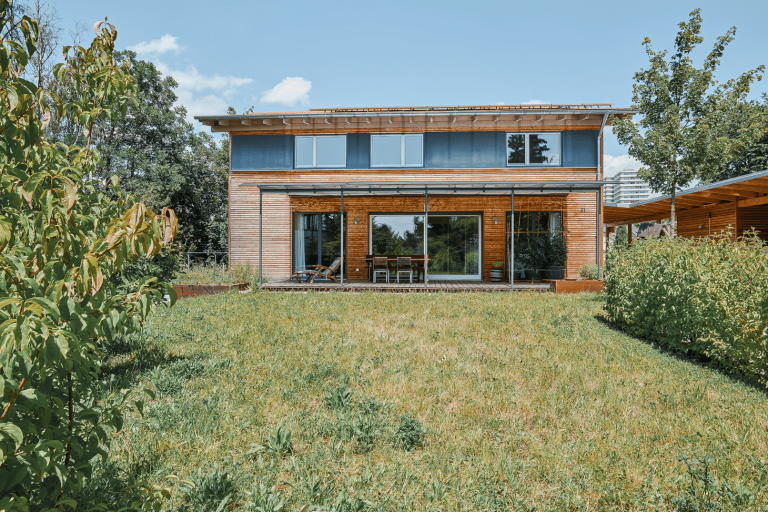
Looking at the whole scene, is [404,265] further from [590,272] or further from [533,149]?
[533,149]

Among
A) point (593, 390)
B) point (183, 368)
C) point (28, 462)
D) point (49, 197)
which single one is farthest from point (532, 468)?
point (183, 368)

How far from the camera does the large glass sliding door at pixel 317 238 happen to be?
14891 millimetres

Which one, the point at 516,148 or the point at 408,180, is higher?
the point at 516,148

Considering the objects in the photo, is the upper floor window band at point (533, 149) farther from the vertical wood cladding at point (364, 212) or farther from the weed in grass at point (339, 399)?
the weed in grass at point (339, 399)

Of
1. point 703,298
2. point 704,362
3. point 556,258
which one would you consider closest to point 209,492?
point 703,298

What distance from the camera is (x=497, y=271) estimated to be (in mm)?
14117

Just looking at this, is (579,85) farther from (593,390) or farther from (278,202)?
(593,390)

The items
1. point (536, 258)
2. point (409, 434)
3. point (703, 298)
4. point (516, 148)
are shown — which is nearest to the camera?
point (409, 434)

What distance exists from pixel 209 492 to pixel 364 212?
13.0m

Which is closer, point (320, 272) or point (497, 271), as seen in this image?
point (320, 272)

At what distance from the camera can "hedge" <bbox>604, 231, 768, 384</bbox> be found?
4.12m

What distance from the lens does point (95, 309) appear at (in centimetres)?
135

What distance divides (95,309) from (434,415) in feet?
9.09

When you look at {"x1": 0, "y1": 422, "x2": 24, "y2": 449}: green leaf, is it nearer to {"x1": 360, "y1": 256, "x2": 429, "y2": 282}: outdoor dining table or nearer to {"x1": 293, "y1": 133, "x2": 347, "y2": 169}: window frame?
{"x1": 360, "y1": 256, "x2": 429, "y2": 282}: outdoor dining table
